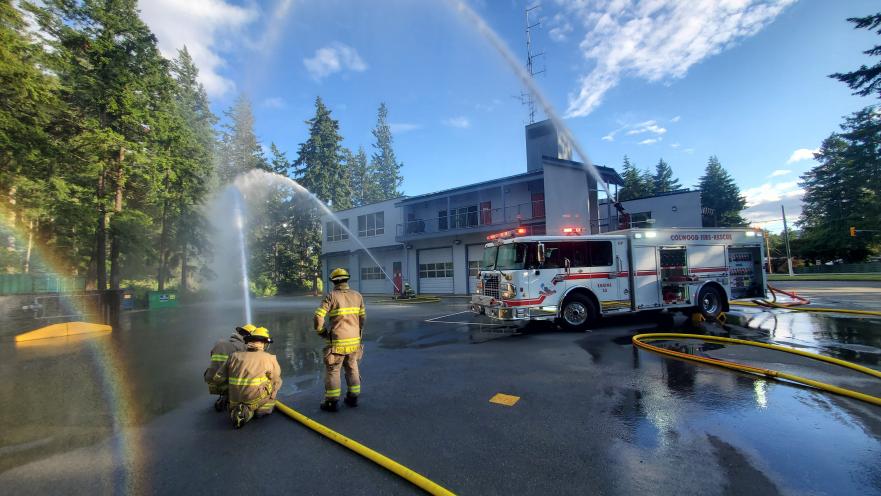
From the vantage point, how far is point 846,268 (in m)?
47.1

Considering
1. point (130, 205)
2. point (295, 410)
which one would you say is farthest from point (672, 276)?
point (130, 205)

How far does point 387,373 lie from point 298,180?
136ft

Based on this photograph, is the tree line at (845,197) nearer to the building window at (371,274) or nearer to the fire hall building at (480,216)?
the fire hall building at (480,216)

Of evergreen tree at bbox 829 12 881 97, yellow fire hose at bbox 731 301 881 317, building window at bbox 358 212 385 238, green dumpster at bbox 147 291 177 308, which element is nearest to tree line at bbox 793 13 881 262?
evergreen tree at bbox 829 12 881 97

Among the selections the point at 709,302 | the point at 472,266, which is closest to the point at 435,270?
the point at 472,266

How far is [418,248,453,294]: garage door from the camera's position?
2659 cm

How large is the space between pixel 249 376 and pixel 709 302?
1236 centimetres

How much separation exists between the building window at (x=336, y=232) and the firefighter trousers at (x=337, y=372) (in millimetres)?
29765

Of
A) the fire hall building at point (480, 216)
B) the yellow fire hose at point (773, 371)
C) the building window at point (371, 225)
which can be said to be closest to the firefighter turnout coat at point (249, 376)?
the yellow fire hose at point (773, 371)

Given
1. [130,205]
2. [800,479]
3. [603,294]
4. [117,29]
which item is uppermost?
[117,29]

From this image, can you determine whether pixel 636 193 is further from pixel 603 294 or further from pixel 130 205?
pixel 130 205

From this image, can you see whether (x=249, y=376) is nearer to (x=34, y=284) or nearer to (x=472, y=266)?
(x=472, y=266)

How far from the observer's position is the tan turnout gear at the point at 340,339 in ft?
15.4

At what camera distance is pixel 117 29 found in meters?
22.2
